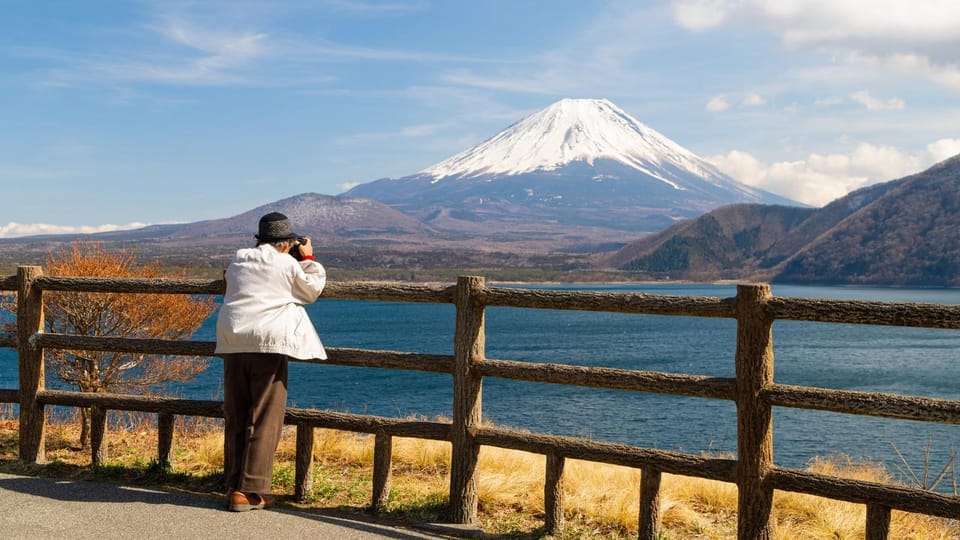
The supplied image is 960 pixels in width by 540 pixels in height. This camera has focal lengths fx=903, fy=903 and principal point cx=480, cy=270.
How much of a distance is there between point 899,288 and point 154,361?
165532 mm

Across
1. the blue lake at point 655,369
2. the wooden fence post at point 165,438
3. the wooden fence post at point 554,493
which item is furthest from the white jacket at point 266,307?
the blue lake at point 655,369

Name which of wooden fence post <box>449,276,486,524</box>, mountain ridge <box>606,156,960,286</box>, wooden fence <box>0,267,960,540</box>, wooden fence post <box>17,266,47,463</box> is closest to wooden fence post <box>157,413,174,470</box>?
wooden fence <box>0,267,960,540</box>

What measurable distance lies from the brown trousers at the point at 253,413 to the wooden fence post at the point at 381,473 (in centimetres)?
71

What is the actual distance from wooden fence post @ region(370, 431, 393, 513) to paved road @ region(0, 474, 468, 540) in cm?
26

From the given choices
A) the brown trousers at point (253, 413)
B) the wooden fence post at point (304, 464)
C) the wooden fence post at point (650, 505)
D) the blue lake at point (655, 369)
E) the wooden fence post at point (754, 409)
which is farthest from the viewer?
the blue lake at point (655, 369)

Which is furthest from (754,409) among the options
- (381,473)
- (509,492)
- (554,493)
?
(381,473)

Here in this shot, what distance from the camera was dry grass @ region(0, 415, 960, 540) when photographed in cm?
604

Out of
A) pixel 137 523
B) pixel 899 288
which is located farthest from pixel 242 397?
pixel 899 288

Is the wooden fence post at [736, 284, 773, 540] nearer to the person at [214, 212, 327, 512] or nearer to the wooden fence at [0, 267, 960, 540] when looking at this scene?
the wooden fence at [0, 267, 960, 540]

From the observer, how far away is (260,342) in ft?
18.4

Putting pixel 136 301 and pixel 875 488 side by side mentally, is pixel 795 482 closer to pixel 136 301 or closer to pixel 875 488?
pixel 875 488

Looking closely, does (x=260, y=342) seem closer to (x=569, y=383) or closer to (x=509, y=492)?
(x=569, y=383)

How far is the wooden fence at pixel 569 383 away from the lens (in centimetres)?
477

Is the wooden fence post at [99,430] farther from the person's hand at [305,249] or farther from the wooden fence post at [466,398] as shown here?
the wooden fence post at [466,398]
